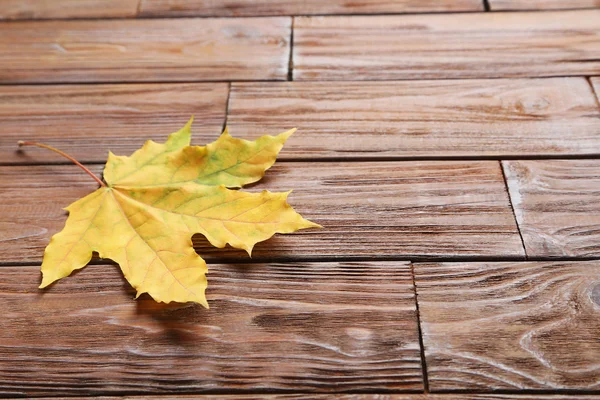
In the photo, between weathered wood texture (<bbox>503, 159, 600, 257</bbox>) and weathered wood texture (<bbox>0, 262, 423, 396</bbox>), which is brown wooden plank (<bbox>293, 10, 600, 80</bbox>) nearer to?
weathered wood texture (<bbox>503, 159, 600, 257</bbox>)

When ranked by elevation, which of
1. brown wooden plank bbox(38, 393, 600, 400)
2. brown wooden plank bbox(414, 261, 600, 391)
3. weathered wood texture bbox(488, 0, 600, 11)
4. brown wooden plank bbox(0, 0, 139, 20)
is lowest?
brown wooden plank bbox(38, 393, 600, 400)

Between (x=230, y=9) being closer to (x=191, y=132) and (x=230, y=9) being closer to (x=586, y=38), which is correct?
(x=191, y=132)

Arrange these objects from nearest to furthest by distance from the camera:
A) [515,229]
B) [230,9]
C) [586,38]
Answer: [515,229] < [586,38] < [230,9]

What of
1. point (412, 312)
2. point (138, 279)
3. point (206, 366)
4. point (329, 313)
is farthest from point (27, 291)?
point (412, 312)

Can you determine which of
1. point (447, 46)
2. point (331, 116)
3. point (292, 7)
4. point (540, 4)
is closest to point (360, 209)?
point (331, 116)

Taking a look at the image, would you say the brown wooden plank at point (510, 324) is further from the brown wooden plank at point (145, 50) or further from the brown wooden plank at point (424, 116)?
the brown wooden plank at point (145, 50)

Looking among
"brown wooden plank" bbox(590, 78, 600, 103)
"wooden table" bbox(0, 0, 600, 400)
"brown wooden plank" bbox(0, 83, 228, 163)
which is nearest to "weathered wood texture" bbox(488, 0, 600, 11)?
"wooden table" bbox(0, 0, 600, 400)
